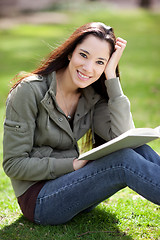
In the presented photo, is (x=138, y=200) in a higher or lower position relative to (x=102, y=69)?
lower

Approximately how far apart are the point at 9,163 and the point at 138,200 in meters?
1.28

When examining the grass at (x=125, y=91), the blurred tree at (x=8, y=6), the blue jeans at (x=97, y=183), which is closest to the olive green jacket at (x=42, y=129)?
the blue jeans at (x=97, y=183)

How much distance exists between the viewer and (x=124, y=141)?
242 cm

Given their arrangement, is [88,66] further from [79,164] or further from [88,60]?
[79,164]

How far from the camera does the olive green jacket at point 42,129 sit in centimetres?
265

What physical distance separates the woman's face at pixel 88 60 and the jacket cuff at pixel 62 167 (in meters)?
0.57

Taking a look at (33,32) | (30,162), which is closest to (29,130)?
(30,162)

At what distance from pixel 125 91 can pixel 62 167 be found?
5.61 meters

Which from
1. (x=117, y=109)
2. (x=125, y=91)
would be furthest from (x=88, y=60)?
(x=125, y=91)

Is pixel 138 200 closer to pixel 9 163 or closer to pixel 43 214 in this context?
pixel 43 214

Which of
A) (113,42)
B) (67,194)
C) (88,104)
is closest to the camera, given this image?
(67,194)

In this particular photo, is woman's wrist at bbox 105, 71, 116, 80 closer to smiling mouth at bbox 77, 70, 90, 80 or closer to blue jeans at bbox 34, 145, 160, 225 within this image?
smiling mouth at bbox 77, 70, 90, 80

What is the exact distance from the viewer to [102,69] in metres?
2.90

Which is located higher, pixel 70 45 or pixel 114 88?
pixel 70 45
